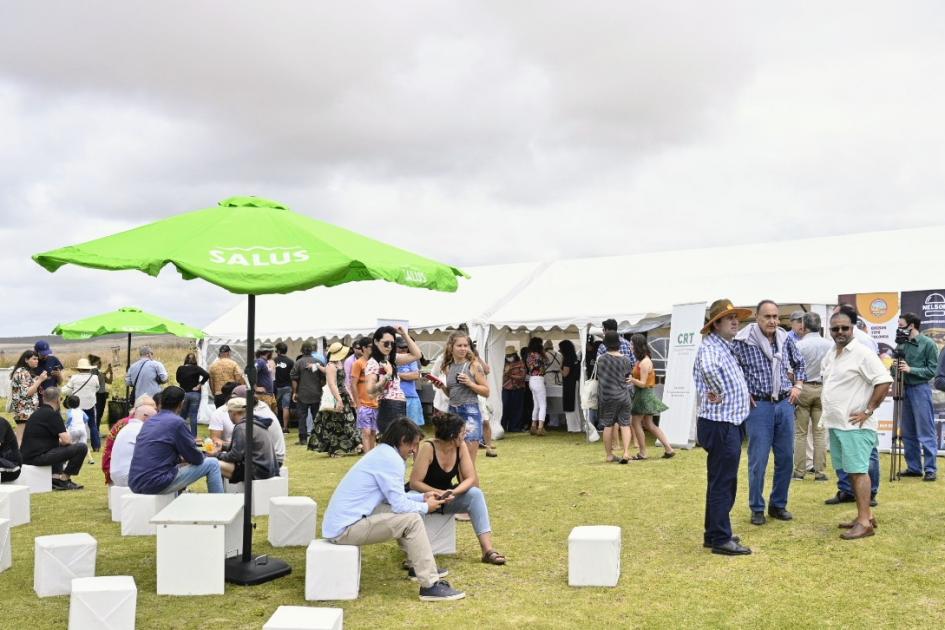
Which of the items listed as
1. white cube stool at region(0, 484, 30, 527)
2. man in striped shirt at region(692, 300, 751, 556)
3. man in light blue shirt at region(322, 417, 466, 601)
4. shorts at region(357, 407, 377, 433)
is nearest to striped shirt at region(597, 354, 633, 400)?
shorts at region(357, 407, 377, 433)

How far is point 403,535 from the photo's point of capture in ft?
15.9

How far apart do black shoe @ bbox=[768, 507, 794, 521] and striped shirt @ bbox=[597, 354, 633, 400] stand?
3.25 meters

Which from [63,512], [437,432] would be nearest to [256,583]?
[437,432]

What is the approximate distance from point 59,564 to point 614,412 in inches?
248

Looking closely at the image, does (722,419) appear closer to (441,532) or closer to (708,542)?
(708,542)

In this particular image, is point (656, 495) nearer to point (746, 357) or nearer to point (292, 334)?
point (746, 357)

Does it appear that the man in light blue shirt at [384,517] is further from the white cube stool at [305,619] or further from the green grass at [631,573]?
the white cube stool at [305,619]

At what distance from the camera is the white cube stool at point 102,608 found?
417cm

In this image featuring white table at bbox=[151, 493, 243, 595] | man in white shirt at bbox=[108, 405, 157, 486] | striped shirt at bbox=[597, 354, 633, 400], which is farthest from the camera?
striped shirt at bbox=[597, 354, 633, 400]

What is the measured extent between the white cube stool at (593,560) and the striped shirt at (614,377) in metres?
4.92

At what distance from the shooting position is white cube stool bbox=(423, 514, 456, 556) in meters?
5.76

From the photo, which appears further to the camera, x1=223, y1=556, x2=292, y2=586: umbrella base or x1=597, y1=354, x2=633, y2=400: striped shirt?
x1=597, y1=354, x2=633, y2=400: striped shirt

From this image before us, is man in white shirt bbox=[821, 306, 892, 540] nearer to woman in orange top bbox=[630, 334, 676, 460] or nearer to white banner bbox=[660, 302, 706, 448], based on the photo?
woman in orange top bbox=[630, 334, 676, 460]

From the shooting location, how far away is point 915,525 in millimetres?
6457
